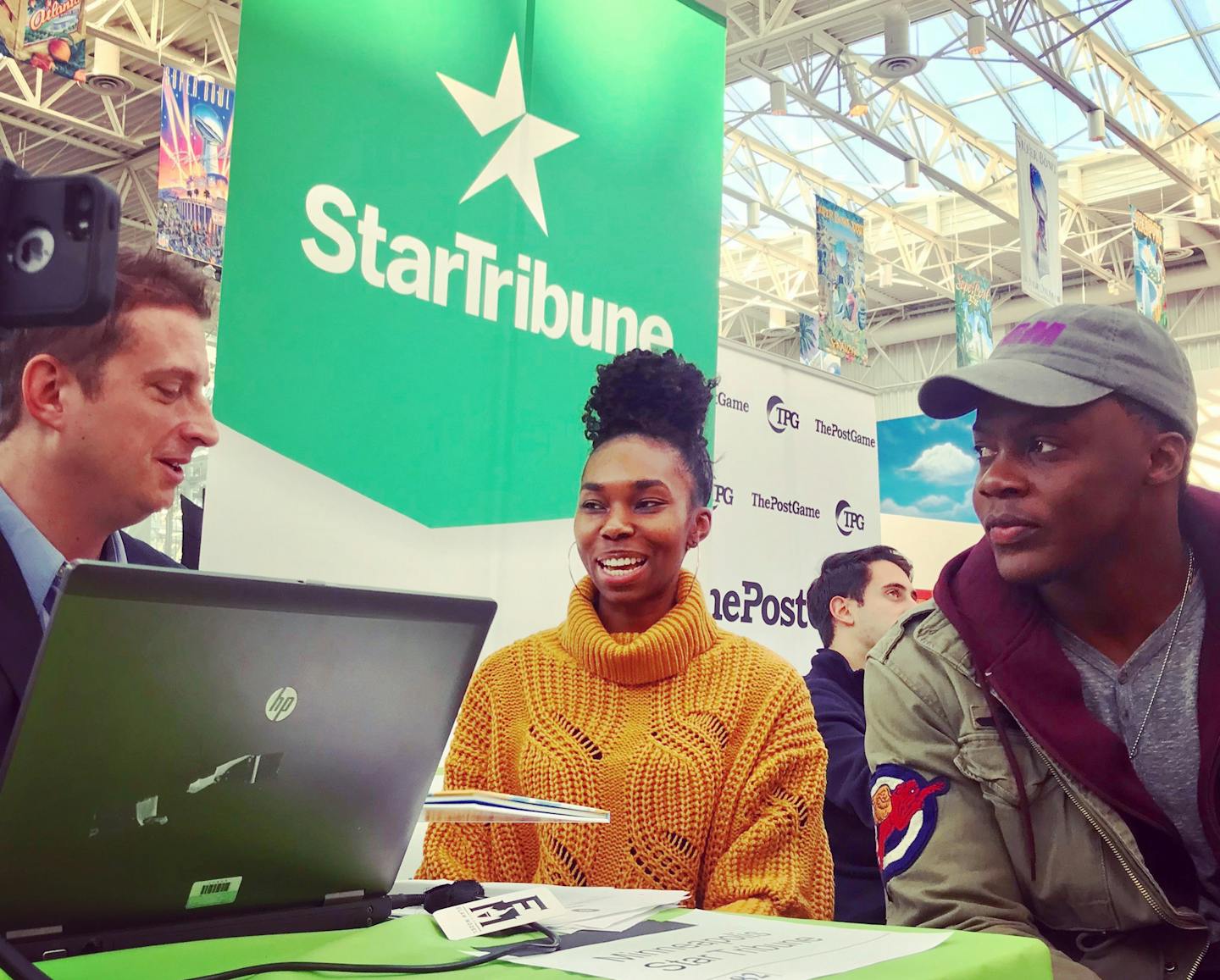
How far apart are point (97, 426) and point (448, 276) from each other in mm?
780

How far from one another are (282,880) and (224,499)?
1166 millimetres

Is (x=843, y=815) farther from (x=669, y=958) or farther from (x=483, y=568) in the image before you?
(x=669, y=958)

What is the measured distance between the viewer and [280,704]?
2.92ft

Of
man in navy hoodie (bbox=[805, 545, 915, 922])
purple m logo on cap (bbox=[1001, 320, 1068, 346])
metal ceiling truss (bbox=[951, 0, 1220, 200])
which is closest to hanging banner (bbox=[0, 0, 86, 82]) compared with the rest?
man in navy hoodie (bbox=[805, 545, 915, 922])

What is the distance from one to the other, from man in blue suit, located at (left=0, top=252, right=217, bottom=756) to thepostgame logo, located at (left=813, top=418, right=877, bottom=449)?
232 centimetres

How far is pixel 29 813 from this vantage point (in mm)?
798

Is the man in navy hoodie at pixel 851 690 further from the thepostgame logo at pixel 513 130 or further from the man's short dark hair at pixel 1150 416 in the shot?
the thepostgame logo at pixel 513 130

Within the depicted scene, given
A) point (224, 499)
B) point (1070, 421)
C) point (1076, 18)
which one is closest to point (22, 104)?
point (1076, 18)

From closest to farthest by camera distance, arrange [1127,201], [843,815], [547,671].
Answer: [547,671], [843,815], [1127,201]

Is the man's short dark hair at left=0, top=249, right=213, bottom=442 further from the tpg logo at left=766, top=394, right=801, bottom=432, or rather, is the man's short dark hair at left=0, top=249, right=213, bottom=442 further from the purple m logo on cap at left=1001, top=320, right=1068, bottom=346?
the tpg logo at left=766, top=394, right=801, bottom=432

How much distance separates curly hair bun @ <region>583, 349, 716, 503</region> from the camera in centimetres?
217

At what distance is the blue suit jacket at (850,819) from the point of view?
263cm

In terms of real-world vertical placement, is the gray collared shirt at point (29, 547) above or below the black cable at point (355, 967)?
above

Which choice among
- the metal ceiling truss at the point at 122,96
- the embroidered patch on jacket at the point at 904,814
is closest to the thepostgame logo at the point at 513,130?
the embroidered patch on jacket at the point at 904,814
